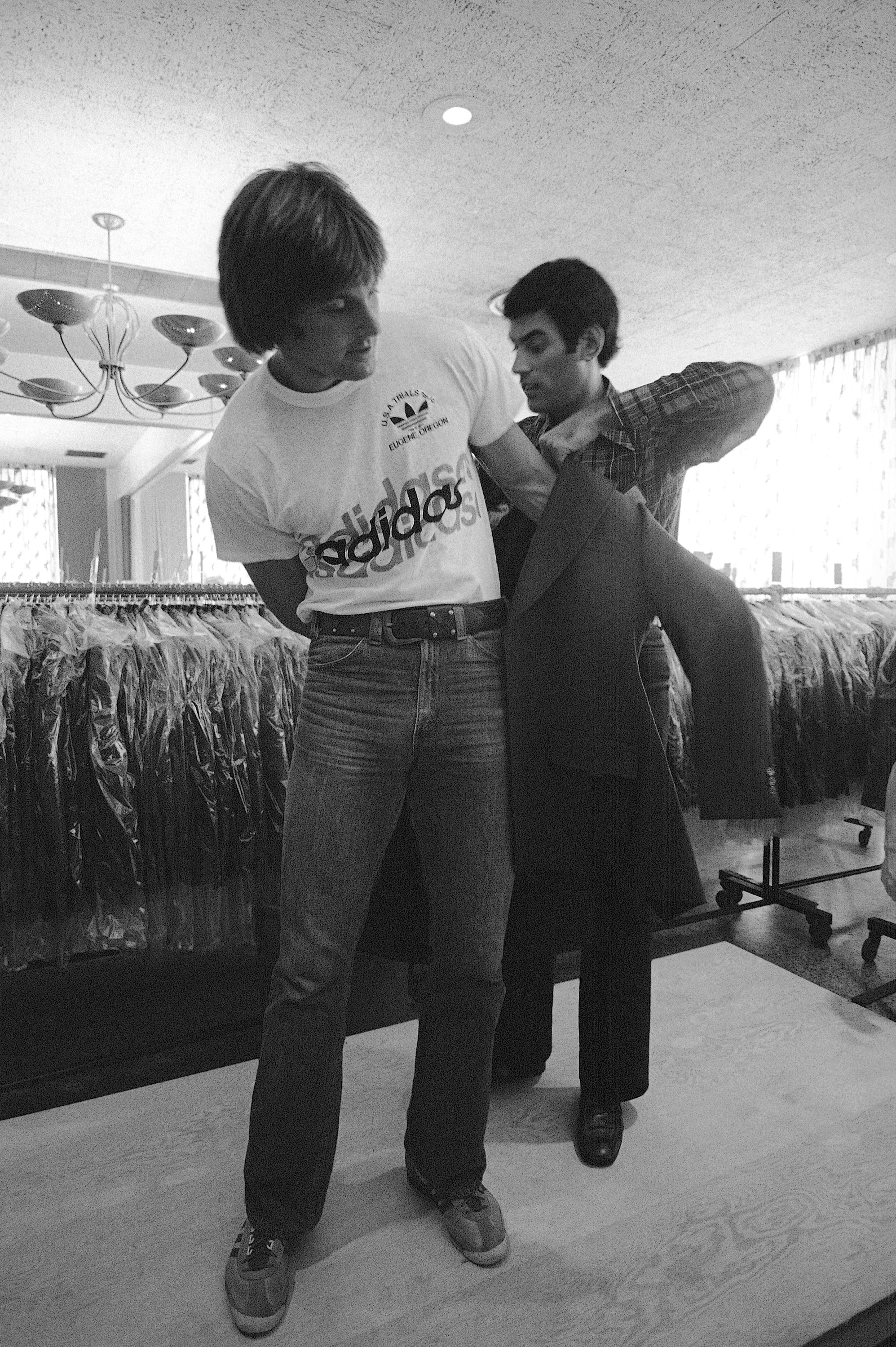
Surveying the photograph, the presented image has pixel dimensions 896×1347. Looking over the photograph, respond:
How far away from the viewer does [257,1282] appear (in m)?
1.10

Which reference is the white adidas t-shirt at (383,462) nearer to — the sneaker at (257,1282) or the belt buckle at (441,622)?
the belt buckle at (441,622)

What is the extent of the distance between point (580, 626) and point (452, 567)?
0.73ft

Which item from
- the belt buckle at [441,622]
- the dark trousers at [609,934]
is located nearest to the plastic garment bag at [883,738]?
the dark trousers at [609,934]

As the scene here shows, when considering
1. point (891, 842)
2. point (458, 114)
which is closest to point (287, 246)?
point (891, 842)

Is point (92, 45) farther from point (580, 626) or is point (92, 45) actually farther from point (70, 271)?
point (580, 626)

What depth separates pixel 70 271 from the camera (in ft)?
16.4

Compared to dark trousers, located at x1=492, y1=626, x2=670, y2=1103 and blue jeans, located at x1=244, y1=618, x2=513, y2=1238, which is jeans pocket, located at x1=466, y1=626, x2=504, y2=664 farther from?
dark trousers, located at x1=492, y1=626, x2=670, y2=1103

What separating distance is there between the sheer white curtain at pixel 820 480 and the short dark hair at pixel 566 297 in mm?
4713

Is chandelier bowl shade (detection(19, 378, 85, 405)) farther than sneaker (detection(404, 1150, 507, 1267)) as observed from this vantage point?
Yes

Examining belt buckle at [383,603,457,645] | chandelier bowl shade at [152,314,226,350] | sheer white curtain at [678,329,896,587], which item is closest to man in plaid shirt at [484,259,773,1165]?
belt buckle at [383,603,457,645]

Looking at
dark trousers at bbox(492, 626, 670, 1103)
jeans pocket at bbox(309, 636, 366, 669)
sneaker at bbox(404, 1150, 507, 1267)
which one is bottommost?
sneaker at bbox(404, 1150, 507, 1267)

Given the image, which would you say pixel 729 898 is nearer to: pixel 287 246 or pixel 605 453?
pixel 605 453

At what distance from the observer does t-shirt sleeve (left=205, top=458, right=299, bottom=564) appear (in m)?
1.12

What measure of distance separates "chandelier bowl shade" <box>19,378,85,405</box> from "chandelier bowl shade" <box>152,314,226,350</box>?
126cm
